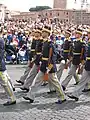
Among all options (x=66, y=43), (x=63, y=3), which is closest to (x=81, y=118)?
(x=66, y=43)

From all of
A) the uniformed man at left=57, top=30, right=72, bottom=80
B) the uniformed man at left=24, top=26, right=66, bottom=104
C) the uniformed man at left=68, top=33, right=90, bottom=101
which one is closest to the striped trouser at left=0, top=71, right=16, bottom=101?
the uniformed man at left=24, top=26, right=66, bottom=104

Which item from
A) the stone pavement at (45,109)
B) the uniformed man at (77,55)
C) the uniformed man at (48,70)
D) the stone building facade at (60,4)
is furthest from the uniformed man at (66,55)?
the stone building facade at (60,4)

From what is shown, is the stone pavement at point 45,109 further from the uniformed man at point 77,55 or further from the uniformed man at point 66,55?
the uniformed man at point 66,55

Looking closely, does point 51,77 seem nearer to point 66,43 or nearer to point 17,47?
point 66,43

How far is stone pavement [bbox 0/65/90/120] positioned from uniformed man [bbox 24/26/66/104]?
212 mm

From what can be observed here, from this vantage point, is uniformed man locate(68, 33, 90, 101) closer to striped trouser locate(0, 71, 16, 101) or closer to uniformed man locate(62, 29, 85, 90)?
uniformed man locate(62, 29, 85, 90)

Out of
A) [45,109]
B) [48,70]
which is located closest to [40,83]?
[48,70]

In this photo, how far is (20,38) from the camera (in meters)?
19.0

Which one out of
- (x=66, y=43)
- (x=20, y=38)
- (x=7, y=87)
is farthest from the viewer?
(x=20, y=38)

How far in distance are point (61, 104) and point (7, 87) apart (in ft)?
4.38

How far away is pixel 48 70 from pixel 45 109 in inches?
38.3

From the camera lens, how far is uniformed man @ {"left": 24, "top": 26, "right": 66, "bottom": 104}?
27.5 ft

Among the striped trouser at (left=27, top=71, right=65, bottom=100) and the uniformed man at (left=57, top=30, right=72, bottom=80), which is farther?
the uniformed man at (left=57, top=30, right=72, bottom=80)

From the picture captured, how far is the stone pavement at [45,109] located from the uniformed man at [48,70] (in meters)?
0.21
